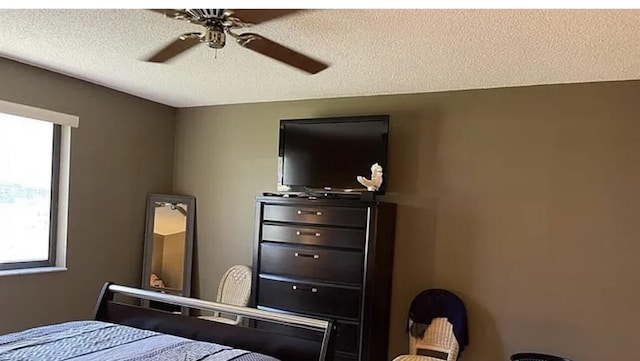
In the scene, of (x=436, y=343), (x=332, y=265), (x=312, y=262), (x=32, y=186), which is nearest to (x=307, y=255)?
(x=312, y=262)

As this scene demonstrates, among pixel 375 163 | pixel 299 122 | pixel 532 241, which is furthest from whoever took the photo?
pixel 299 122

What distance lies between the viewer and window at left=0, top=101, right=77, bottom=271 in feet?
11.9

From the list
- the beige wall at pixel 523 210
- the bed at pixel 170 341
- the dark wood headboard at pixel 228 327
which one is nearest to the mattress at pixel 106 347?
the bed at pixel 170 341

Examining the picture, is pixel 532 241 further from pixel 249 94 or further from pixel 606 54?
pixel 249 94

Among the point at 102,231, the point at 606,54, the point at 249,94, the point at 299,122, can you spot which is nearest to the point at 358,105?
the point at 299,122

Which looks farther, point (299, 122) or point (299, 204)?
point (299, 122)

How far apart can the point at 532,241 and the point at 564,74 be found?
1091mm

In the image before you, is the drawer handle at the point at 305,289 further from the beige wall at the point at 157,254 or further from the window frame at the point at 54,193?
the window frame at the point at 54,193

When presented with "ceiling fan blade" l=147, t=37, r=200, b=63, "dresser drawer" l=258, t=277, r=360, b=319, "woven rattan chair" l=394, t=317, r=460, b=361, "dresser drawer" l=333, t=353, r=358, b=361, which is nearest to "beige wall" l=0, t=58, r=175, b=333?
"dresser drawer" l=258, t=277, r=360, b=319

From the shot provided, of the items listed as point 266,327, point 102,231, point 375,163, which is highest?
point 375,163

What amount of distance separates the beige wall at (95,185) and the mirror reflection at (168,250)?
143 mm

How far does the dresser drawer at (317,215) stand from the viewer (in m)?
3.62

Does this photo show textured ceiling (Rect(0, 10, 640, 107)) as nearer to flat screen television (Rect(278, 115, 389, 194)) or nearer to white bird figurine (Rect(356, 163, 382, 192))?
flat screen television (Rect(278, 115, 389, 194))

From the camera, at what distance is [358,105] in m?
4.13
